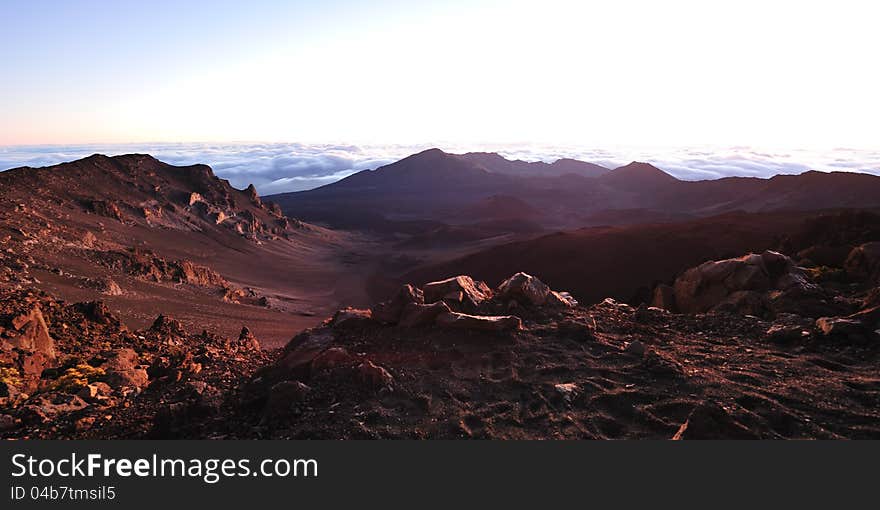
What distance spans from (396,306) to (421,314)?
0.50m

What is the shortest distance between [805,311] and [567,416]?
5.33m

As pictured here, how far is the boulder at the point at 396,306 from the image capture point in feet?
21.0

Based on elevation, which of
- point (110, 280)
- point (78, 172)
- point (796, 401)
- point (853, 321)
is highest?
point (78, 172)

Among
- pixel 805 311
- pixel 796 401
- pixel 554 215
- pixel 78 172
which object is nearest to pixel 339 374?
pixel 796 401

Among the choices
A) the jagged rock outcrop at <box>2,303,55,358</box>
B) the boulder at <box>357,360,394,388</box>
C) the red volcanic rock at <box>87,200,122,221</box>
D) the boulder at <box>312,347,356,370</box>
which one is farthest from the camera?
the red volcanic rock at <box>87,200,122,221</box>

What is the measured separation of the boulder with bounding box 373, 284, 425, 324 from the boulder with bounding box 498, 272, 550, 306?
1.51m

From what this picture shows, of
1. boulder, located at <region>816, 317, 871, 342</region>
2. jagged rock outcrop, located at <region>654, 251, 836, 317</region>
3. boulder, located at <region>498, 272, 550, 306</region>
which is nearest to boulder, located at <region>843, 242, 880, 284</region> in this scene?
jagged rock outcrop, located at <region>654, 251, 836, 317</region>

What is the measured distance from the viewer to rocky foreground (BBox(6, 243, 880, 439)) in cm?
405

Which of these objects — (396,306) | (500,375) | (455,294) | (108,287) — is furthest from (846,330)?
(108,287)

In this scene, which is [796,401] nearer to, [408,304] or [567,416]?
[567,416]

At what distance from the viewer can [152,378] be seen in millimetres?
6812

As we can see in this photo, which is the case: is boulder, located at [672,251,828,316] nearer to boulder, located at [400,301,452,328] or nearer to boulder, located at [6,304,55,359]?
boulder, located at [400,301,452,328]

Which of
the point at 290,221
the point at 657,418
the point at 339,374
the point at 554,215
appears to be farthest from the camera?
the point at 554,215

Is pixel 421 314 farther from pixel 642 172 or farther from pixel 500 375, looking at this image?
pixel 642 172
